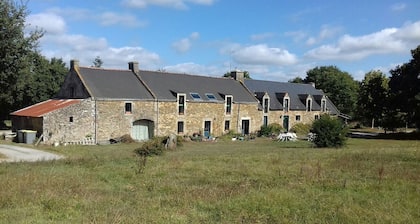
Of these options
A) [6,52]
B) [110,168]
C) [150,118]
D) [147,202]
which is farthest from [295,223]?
[150,118]

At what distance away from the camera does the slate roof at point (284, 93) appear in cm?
5450

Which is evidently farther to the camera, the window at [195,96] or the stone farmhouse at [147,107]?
the window at [195,96]

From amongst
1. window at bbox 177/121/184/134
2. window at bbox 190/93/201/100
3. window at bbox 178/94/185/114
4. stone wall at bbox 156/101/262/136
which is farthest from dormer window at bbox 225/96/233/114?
window at bbox 177/121/184/134

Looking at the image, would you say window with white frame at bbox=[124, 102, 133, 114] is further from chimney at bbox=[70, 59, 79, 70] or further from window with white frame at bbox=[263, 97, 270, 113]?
window with white frame at bbox=[263, 97, 270, 113]

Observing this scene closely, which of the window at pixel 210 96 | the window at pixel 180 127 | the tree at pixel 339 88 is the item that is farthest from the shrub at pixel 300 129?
the tree at pixel 339 88

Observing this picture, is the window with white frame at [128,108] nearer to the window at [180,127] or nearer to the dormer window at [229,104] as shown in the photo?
the window at [180,127]

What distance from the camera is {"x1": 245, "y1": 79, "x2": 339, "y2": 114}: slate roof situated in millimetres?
54500

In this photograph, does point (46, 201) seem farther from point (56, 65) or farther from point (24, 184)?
point (56, 65)

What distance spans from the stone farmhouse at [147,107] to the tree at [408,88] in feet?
43.0

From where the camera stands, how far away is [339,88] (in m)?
83.2

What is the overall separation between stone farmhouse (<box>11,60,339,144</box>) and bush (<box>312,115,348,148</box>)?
53.0 feet

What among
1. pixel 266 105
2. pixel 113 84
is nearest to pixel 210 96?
pixel 266 105

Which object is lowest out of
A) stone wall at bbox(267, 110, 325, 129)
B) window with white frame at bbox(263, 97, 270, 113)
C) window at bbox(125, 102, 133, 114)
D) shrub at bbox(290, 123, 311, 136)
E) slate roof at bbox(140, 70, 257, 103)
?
shrub at bbox(290, 123, 311, 136)

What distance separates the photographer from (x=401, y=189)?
949 centimetres
